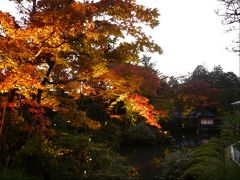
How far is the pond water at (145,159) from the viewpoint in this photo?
16525 millimetres

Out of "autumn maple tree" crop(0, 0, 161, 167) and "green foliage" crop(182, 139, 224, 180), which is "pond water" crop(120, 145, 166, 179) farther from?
"autumn maple tree" crop(0, 0, 161, 167)

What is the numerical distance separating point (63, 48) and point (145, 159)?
41.6ft

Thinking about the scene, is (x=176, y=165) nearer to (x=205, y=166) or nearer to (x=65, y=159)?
(x=205, y=166)

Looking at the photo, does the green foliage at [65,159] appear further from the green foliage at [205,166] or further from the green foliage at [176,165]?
the green foliage at [176,165]

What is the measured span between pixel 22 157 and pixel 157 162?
957 centimetres

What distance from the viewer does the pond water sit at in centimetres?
1652

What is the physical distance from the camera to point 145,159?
69.2 feet

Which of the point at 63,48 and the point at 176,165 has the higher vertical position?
the point at 63,48

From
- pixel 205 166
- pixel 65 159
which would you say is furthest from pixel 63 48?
pixel 205 166

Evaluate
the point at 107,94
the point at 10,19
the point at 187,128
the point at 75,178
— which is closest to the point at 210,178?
the point at 75,178

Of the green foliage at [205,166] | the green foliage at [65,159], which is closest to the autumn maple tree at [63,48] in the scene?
the green foliage at [65,159]

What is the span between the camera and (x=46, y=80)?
38.6 feet

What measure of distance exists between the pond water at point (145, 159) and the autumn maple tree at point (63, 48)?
518cm

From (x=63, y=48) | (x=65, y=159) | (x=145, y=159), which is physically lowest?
(x=65, y=159)
